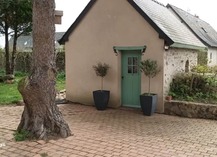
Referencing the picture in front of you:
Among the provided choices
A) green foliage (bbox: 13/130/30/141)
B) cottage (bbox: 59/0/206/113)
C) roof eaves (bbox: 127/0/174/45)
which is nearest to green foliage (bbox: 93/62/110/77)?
cottage (bbox: 59/0/206/113)

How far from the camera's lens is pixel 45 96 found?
6629 millimetres

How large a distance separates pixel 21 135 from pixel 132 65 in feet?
19.3

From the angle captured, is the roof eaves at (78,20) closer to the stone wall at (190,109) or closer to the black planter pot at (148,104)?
the black planter pot at (148,104)

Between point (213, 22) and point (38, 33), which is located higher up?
point (213, 22)

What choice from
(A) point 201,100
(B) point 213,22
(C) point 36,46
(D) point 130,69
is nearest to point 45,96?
(C) point 36,46

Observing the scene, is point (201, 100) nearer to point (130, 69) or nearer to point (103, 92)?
point (130, 69)

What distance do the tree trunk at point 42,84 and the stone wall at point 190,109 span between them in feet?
15.9

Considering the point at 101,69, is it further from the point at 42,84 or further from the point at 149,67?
the point at 42,84

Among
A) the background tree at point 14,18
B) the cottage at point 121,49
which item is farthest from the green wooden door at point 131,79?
the background tree at point 14,18

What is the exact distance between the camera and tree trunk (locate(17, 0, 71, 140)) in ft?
21.3

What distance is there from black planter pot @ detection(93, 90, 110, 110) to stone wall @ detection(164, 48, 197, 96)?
92.3 inches

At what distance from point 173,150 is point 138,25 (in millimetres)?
5796

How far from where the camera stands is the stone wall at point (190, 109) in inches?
385

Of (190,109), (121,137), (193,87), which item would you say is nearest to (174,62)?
(193,87)
